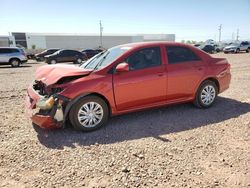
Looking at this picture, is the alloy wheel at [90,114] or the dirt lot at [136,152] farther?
the alloy wheel at [90,114]

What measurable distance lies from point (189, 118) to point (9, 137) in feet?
11.6

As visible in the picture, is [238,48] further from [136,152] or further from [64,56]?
[136,152]

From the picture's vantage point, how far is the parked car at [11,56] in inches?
719

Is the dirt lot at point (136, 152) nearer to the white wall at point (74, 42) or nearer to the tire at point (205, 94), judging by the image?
the tire at point (205, 94)

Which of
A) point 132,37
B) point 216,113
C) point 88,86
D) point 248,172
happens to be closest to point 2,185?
point 88,86

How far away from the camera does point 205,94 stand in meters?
5.41

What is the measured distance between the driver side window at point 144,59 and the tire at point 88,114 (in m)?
0.96

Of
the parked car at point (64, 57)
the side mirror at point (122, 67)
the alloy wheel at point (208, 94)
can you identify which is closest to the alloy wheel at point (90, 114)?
the side mirror at point (122, 67)

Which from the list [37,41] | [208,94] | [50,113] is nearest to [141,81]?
[50,113]

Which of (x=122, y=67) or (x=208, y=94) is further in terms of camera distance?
(x=208, y=94)

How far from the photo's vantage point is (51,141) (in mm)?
3867

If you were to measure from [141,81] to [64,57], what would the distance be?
18.4m

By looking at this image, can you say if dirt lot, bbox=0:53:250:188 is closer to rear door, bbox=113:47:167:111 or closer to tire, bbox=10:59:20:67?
rear door, bbox=113:47:167:111

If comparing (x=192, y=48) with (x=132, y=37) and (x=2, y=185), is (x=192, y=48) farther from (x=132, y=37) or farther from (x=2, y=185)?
(x=132, y=37)
